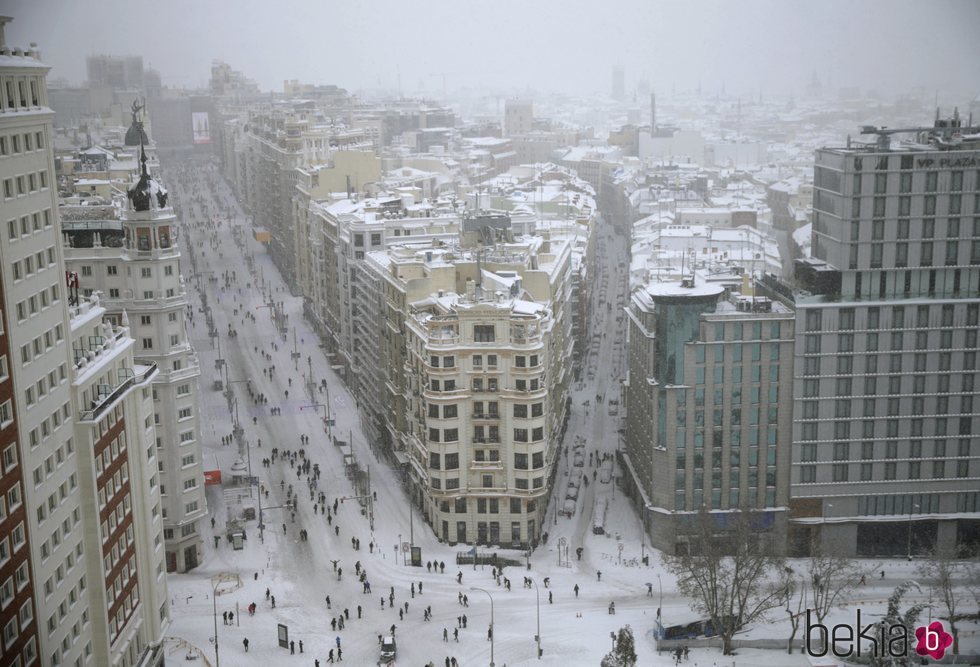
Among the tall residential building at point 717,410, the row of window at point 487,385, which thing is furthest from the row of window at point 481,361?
the tall residential building at point 717,410

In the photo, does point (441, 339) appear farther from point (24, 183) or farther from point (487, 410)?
point (24, 183)

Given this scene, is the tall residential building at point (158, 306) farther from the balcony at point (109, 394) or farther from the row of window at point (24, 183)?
the row of window at point (24, 183)

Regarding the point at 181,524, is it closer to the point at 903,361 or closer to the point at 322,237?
the point at 903,361

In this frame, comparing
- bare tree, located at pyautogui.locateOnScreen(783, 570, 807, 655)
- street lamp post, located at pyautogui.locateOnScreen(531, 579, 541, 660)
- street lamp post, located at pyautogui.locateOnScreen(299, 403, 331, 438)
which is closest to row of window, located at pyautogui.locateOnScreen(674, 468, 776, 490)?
bare tree, located at pyautogui.locateOnScreen(783, 570, 807, 655)

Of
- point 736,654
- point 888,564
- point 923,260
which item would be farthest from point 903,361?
point 736,654

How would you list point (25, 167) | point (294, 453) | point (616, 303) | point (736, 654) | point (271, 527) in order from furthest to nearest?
point (616, 303), point (294, 453), point (271, 527), point (736, 654), point (25, 167)

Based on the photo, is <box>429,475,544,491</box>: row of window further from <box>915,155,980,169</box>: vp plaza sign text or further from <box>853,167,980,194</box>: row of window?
<box>915,155,980,169</box>: vp plaza sign text

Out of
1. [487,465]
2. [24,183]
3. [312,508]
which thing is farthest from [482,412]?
[24,183]
